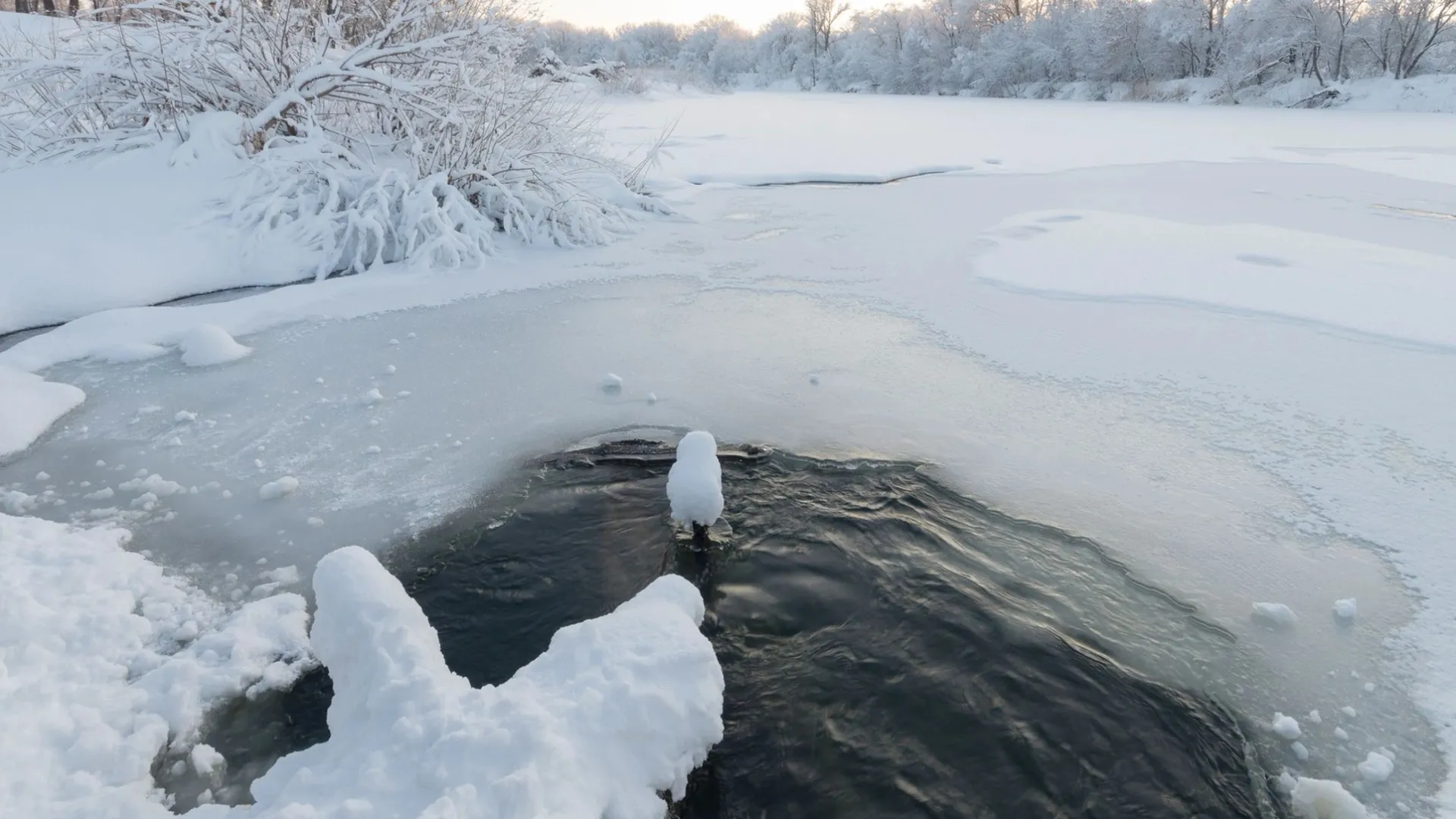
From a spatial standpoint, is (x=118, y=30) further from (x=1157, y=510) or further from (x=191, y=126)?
(x=1157, y=510)

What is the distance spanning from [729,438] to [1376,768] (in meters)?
2.55

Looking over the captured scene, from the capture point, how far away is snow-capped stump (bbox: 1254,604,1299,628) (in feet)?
8.50

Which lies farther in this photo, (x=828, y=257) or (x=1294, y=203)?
(x=1294, y=203)

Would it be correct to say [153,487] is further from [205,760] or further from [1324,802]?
[1324,802]

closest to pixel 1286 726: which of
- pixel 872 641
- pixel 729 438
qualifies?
pixel 872 641

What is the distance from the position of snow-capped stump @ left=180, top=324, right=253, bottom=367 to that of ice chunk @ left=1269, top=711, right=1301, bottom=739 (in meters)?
5.29

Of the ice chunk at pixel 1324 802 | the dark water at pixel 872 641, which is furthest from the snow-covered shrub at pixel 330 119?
the ice chunk at pixel 1324 802

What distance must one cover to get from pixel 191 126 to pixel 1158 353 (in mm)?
8215

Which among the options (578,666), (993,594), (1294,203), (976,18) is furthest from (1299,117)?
(976,18)

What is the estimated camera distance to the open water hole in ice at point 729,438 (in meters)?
2.56

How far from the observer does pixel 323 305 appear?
18.8 feet

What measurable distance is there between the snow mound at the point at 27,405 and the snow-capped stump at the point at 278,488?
1.42 metres

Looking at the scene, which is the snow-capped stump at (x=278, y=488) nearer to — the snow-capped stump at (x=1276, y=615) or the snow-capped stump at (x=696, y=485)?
the snow-capped stump at (x=696, y=485)

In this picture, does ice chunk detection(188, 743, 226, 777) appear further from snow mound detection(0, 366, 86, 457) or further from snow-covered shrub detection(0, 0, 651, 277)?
snow-covered shrub detection(0, 0, 651, 277)
